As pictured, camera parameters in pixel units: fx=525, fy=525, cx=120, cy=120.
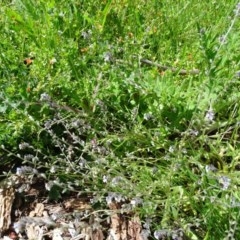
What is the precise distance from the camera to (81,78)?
9.00 ft

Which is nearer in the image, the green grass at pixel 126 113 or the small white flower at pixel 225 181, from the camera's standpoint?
the small white flower at pixel 225 181

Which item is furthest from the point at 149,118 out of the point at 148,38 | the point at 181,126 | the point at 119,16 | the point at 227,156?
the point at 119,16

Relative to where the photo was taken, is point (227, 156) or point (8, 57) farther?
point (8, 57)

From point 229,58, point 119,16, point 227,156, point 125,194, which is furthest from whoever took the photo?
point 119,16

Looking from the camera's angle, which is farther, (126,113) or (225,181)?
(126,113)

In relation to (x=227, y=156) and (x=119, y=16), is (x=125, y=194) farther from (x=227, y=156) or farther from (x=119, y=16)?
(x=119, y=16)

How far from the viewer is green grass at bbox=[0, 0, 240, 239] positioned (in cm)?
226

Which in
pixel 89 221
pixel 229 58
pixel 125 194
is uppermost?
pixel 229 58

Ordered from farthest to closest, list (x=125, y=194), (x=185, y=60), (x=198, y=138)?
1. (x=185, y=60)
2. (x=198, y=138)
3. (x=125, y=194)

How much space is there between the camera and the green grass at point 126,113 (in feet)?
7.41

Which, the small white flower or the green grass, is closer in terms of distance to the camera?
the small white flower

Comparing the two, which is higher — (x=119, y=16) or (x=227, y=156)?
(x=119, y=16)

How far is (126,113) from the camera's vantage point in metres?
2.55

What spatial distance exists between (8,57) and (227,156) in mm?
1232
